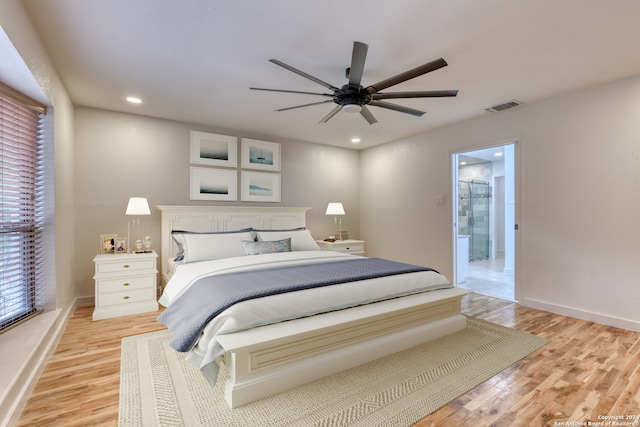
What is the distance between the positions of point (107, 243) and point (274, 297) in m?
2.65

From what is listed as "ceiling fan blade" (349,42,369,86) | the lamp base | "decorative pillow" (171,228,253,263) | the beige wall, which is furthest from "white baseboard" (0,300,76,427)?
the lamp base

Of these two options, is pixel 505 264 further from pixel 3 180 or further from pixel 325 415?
pixel 3 180

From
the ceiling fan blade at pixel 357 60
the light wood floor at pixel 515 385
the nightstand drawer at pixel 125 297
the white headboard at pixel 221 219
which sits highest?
the ceiling fan blade at pixel 357 60

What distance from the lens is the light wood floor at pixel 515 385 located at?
1.61m

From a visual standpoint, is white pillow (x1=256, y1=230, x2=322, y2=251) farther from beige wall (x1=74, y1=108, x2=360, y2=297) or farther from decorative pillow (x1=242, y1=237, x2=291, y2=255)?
beige wall (x1=74, y1=108, x2=360, y2=297)

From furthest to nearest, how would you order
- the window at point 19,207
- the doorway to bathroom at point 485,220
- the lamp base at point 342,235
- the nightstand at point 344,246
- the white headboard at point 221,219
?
1. the lamp base at point 342,235
2. the nightstand at point 344,246
3. the doorway to bathroom at point 485,220
4. the white headboard at point 221,219
5. the window at point 19,207

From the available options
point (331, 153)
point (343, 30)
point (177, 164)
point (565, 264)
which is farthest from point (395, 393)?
point (331, 153)

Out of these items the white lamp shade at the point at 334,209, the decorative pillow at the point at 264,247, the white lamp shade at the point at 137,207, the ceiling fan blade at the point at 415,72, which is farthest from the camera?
the white lamp shade at the point at 334,209

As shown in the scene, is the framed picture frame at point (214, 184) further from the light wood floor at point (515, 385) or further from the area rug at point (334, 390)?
the area rug at point (334, 390)

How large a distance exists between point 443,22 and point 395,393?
2399 millimetres

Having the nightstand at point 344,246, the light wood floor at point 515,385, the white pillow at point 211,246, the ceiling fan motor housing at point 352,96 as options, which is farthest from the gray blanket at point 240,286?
the nightstand at point 344,246

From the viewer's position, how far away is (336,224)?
18.1 feet

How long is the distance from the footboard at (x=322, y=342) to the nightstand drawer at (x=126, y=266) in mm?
2101

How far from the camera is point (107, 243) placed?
3498mm
